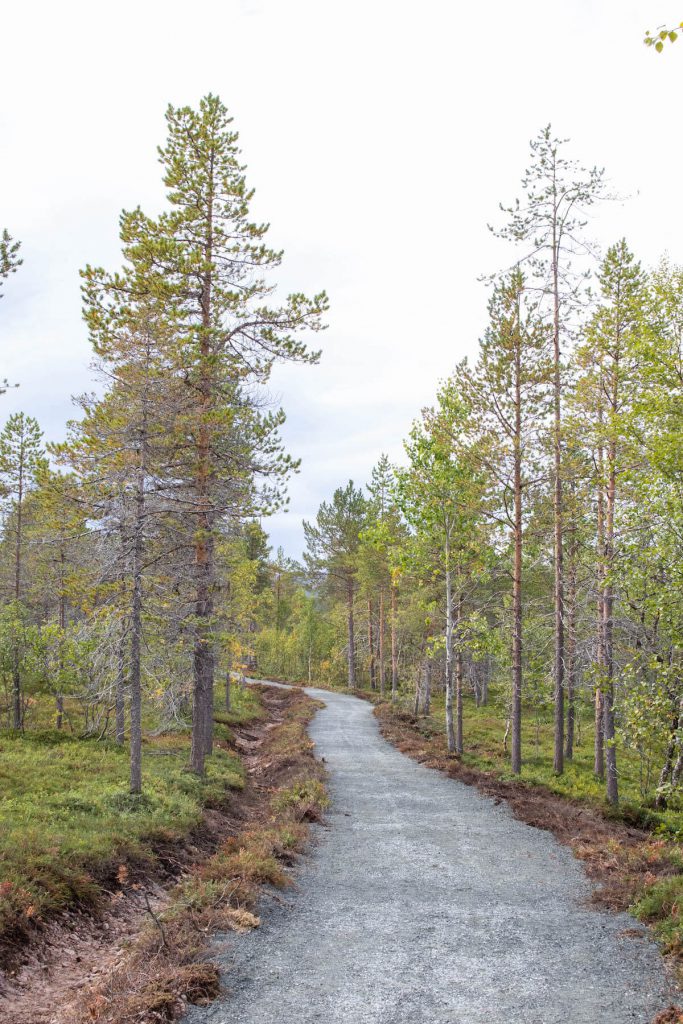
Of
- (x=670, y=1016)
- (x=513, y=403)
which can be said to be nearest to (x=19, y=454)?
(x=513, y=403)

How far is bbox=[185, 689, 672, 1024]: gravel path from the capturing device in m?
6.14

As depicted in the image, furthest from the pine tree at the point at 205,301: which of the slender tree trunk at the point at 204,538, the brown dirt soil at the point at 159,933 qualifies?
the brown dirt soil at the point at 159,933

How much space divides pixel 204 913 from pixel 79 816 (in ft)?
15.0

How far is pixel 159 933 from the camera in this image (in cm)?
748

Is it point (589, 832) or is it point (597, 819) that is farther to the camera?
point (597, 819)

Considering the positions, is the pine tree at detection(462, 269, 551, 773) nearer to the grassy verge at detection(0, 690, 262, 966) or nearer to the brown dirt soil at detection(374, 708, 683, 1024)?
the brown dirt soil at detection(374, 708, 683, 1024)

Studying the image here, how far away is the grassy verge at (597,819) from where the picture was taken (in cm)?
857

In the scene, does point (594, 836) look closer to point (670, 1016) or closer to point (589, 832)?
point (589, 832)

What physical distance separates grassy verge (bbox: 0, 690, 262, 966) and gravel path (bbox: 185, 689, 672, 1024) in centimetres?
253

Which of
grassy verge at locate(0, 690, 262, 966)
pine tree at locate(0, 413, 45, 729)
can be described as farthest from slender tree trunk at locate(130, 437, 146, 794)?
pine tree at locate(0, 413, 45, 729)

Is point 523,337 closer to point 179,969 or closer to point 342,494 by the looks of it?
point 179,969

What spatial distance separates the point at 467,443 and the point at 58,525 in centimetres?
1179

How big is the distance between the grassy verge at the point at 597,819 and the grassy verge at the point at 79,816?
7.18m

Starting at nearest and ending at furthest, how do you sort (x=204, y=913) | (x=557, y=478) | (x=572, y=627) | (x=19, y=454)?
(x=204, y=913) < (x=557, y=478) < (x=572, y=627) < (x=19, y=454)
